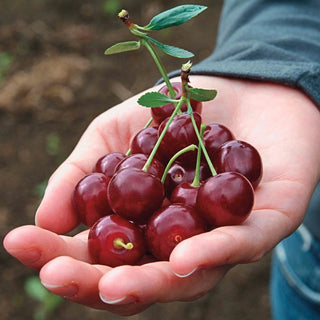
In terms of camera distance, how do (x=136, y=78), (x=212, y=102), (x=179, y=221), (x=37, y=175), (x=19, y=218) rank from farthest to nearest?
(x=136, y=78), (x=37, y=175), (x=19, y=218), (x=212, y=102), (x=179, y=221)

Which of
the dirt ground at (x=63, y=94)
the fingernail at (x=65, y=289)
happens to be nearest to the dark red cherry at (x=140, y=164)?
the fingernail at (x=65, y=289)

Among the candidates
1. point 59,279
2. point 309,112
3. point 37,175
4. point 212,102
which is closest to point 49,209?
point 59,279

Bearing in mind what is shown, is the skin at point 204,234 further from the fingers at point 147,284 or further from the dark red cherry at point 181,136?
the dark red cherry at point 181,136

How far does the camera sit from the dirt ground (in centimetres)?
300

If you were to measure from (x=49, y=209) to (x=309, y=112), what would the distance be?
2.73ft

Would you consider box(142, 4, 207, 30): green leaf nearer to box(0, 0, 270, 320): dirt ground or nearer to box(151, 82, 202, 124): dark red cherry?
box(151, 82, 202, 124): dark red cherry

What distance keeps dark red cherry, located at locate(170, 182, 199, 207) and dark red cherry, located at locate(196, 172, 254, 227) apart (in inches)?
2.4

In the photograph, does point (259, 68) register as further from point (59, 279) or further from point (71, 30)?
point (71, 30)

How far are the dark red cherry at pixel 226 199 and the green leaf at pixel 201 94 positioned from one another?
0.90ft

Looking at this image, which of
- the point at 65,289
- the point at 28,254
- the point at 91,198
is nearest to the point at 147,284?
the point at 65,289

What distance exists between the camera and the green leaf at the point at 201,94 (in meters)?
1.47

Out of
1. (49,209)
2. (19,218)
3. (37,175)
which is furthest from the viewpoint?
(37,175)

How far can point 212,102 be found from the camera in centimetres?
177

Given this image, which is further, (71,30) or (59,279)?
(71,30)
